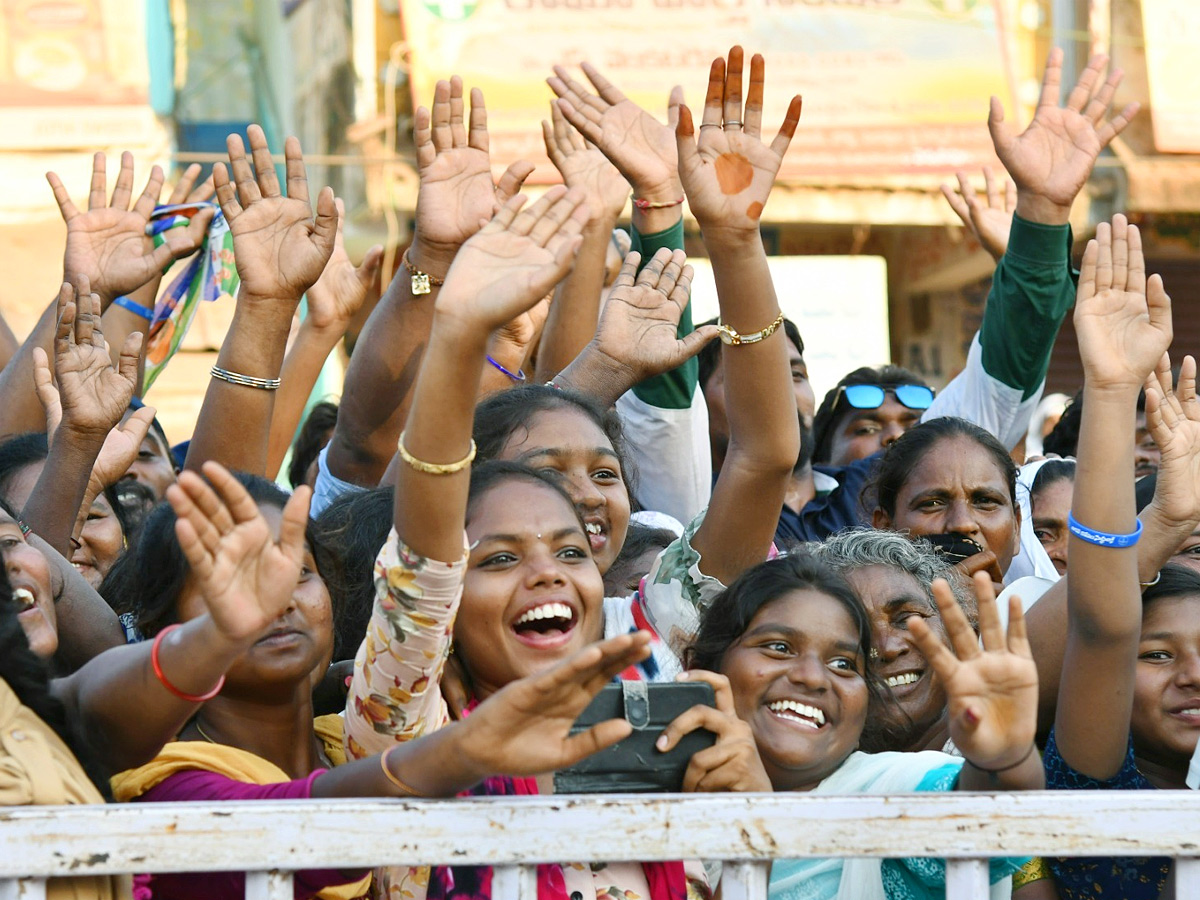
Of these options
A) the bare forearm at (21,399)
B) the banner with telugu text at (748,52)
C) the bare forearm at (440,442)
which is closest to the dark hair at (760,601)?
the bare forearm at (440,442)

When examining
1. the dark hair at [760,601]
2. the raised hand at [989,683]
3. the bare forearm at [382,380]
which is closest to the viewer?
the raised hand at [989,683]

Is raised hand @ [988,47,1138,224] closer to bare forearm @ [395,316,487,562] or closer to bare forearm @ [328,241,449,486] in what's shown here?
bare forearm @ [328,241,449,486]

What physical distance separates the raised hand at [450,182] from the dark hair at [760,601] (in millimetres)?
908

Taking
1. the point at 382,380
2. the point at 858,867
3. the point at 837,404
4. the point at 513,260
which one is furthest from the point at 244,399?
the point at 837,404

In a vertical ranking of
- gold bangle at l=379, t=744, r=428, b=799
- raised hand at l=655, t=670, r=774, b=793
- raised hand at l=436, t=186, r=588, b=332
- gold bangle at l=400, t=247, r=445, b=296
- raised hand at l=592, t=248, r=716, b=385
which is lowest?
raised hand at l=655, t=670, r=774, b=793

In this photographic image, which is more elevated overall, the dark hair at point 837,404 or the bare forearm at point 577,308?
the bare forearm at point 577,308

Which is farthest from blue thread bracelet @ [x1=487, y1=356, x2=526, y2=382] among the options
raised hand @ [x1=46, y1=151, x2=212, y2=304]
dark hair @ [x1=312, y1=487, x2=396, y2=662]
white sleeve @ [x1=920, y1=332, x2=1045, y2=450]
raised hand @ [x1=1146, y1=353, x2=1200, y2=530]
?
raised hand @ [x1=1146, y1=353, x2=1200, y2=530]

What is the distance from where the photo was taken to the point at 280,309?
9.91 feet

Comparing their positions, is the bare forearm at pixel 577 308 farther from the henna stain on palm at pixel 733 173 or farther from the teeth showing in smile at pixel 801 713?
the teeth showing in smile at pixel 801 713

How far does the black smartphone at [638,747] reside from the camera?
199 centimetres

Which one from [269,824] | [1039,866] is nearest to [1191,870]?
[1039,866]

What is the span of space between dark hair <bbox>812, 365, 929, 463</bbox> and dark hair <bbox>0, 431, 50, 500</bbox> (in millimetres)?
2339

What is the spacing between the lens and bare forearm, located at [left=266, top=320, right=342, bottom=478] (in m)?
3.63

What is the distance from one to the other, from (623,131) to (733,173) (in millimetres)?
560
